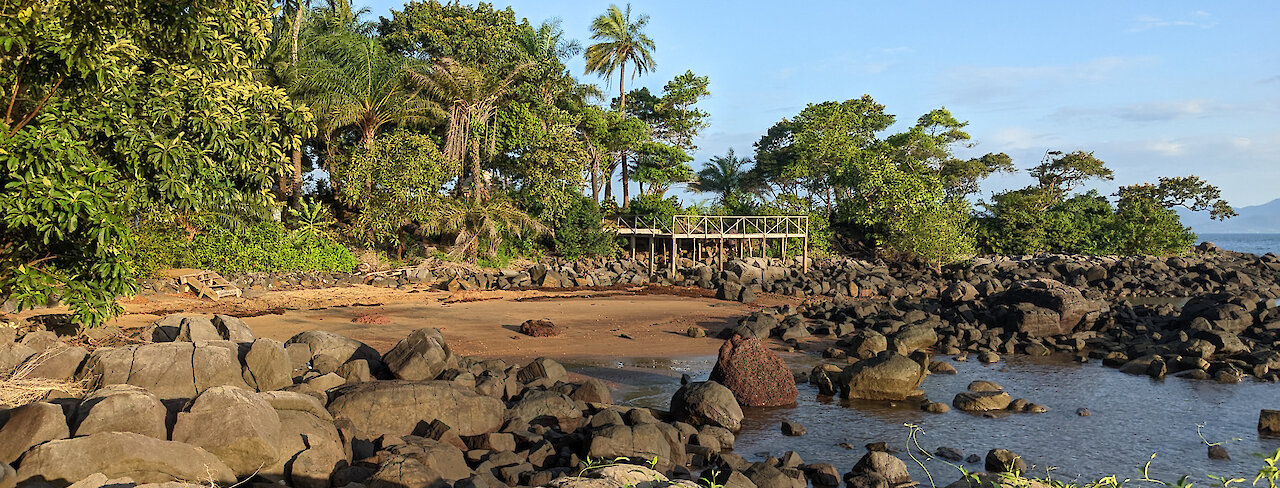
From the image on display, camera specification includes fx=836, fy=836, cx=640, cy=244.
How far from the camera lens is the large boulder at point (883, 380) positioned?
1416 centimetres

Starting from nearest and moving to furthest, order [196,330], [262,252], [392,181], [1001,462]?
1. [1001,462]
2. [196,330]
3. [262,252]
4. [392,181]

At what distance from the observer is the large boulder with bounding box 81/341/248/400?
948cm

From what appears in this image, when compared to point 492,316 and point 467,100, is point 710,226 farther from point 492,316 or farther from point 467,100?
point 492,316

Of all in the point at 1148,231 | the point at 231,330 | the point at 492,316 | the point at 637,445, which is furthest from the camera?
the point at 1148,231

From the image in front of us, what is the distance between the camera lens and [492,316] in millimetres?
22906

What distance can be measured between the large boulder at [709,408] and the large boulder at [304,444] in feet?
16.6

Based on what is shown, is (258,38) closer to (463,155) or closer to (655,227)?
(463,155)

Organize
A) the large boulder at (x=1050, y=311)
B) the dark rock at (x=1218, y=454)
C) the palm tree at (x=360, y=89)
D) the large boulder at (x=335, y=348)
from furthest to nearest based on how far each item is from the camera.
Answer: the palm tree at (x=360, y=89) < the large boulder at (x=1050, y=311) < the large boulder at (x=335, y=348) < the dark rock at (x=1218, y=454)

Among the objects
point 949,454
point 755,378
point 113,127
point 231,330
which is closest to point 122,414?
point 113,127

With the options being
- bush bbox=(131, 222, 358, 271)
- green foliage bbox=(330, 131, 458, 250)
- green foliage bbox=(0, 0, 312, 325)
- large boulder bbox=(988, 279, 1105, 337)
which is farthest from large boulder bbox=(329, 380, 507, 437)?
green foliage bbox=(330, 131, 458, 250)

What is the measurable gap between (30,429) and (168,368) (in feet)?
8.67

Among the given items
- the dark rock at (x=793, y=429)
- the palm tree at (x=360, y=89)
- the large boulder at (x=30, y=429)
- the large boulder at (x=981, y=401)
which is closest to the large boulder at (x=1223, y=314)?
the large boulder at (x=981, y=401)

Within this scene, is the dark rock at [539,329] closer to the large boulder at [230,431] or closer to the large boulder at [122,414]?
the large boulder at [230,431]

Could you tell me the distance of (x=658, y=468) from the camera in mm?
8992
